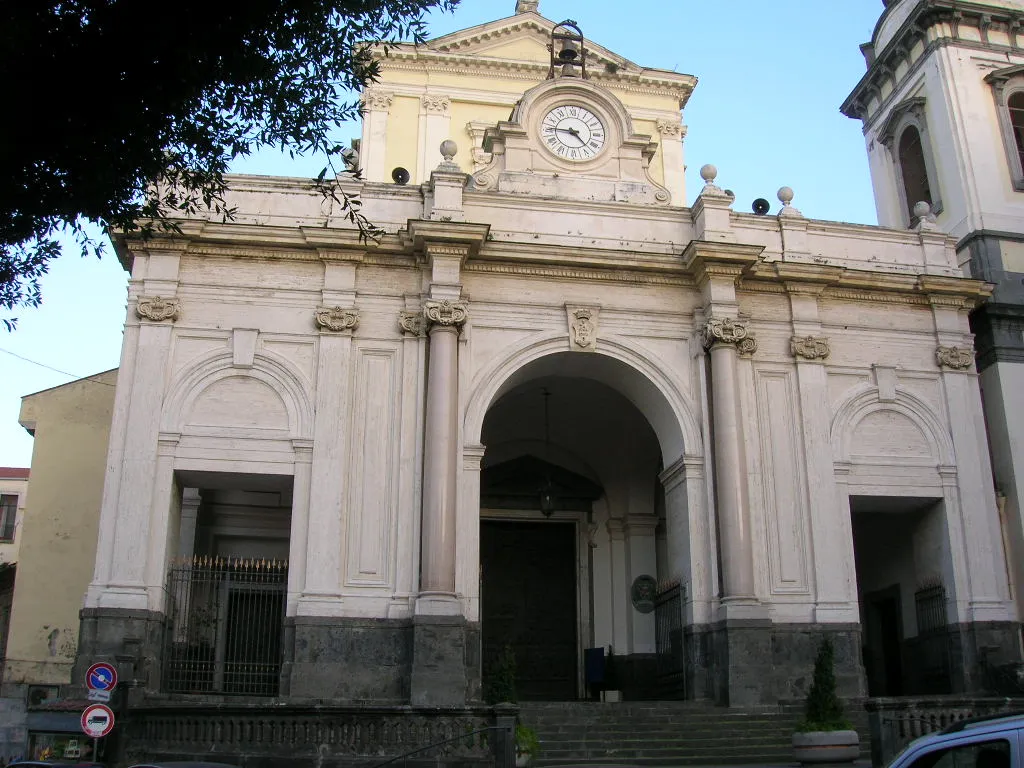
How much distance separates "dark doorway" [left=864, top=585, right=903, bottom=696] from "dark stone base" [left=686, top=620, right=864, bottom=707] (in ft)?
11.5

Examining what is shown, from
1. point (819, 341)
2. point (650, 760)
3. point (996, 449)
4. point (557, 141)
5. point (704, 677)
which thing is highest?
point (557, 141)

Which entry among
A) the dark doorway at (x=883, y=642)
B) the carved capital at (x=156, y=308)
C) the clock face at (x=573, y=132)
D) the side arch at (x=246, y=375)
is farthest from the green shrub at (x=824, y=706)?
the carved capital at (x=156, y=308)

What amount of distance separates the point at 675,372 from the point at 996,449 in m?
6.20

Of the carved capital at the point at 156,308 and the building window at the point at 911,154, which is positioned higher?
the building window at the point at 911,154

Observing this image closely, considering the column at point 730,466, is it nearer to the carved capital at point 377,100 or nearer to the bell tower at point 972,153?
the bell tower at point 972,153

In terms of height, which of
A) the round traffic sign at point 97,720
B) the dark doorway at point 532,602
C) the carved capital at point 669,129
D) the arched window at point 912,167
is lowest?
the round traffic sign at point 97,720

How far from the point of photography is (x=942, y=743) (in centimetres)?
582

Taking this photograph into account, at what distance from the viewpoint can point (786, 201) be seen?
67.7 ft

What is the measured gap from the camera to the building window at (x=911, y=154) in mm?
23844

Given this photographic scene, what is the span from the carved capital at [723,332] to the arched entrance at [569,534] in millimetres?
2256

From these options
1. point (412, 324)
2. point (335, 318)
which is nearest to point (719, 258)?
point (412, 324)

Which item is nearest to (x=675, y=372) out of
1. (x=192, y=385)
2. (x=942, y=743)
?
(x=192, y=385)

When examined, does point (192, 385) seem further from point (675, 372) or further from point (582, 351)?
point (675, 372)

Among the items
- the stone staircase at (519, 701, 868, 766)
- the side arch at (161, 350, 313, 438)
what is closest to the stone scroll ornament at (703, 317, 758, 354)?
the stone staircase at (519, 701, 868, 766)
